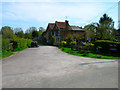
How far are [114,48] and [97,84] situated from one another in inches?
478

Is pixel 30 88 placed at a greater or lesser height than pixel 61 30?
lesser

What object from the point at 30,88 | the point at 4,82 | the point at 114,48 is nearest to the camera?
the point at 30,88

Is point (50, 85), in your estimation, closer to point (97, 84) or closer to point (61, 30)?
point (97, 84)

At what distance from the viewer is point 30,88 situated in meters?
3.97

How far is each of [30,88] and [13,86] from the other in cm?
74

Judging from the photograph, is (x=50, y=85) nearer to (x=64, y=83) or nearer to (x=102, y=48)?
(x=64, y=83)

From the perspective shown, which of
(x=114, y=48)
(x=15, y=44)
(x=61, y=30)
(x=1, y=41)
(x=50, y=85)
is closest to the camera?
(x=50, y=85)

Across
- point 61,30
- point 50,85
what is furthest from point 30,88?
point 61,30

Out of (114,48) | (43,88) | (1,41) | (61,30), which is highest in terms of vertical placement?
(61,30)

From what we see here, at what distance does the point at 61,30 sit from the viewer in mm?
38844

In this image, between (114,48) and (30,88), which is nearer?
(30,88)

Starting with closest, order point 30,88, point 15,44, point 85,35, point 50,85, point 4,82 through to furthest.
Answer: point 30,88 → point 50,85 → point 4,82 → point 15,44 → point 85,35

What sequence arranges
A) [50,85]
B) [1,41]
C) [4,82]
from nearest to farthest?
[50,85]
[4,82]
[1,41]

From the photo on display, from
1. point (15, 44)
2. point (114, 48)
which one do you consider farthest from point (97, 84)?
point (15, 44)
